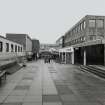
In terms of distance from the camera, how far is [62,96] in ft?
24.4

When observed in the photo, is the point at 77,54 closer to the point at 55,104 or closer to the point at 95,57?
the point at 95,57

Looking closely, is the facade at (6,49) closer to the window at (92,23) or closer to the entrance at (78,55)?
the entrance at (78,55)

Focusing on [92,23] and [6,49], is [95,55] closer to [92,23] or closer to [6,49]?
[92,23]

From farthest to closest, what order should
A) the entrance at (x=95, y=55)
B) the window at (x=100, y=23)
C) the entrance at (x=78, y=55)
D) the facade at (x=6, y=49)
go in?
the window at (x=100, y=23), the entrance at (x=78, y=55), the entrance at (x=95, y=55), the facade at (x=6, y=49)

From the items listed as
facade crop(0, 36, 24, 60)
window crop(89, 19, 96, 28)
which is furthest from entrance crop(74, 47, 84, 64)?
facade crop(0, 36, 24, 60)

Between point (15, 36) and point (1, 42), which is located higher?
point (15, 36)

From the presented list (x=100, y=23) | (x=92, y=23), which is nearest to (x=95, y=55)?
(x=92, y=23)

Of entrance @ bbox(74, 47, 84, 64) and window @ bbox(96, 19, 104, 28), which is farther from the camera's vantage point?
window @ bbox(96, 19, 104, 28)

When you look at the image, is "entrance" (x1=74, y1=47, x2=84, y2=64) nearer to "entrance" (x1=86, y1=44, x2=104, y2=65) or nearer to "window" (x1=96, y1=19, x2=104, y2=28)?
"entrance" (x1=86, y1=44, x2=104, y2=65)

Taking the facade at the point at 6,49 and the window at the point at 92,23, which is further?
the window at the point at 92,23

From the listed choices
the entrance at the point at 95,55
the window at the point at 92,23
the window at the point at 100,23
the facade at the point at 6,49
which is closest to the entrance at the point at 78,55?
the entrance at the point at 95,55

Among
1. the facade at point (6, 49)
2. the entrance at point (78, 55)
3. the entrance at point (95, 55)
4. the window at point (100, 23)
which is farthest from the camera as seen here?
the window at point (100, 23)

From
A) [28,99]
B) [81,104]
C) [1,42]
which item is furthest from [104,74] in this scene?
[1,42]

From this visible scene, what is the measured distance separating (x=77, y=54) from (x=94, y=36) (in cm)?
591
